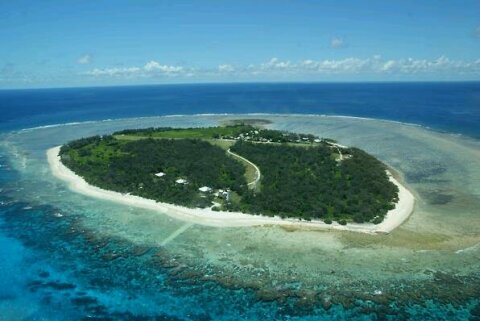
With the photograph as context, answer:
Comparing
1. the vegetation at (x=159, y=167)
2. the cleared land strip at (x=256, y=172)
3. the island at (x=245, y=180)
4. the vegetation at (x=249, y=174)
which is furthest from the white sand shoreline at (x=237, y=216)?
the cleared land strip at (x=256, y=172)

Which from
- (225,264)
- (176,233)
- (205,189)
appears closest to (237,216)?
(176,233)

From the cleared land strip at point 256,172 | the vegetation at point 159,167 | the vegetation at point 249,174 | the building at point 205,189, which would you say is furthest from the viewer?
the cleared land strip at point 256,172

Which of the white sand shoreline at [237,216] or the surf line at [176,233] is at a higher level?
the white sand shoreline at [237,216]

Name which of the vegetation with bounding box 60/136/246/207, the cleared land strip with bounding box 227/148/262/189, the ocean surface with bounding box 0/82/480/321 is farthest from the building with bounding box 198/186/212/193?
the ocean surface with bounding box 0/82/480/321

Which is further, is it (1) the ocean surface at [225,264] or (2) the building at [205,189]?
(2) the building at [205,189]

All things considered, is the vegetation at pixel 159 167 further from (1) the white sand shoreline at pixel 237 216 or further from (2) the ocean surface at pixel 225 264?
(2) the ocean surface at pixel 225 264

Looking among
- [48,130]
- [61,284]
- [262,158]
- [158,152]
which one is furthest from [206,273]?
[48,130]
